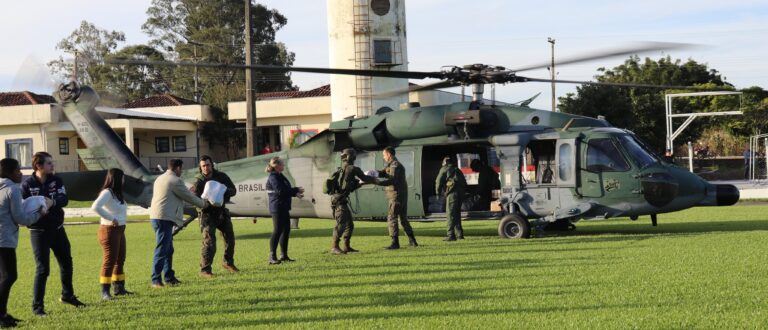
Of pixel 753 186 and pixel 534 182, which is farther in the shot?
pixel 753 186

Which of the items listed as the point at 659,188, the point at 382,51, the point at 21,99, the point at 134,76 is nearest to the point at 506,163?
the point at 659,188

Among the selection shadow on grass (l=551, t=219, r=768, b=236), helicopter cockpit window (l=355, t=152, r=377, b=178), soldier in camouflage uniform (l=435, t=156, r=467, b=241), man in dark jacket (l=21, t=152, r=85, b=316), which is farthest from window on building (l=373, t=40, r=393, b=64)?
man in dark jacket (l=21, t=152, r=85, b=316)

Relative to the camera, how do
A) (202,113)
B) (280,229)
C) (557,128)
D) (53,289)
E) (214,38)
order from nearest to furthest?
(53,289) < (280,229) < (557,128) < (202,113) < (214,38)

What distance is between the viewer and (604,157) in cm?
1700

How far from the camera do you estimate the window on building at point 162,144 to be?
5388 cm

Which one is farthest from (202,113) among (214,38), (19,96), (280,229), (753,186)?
(280,229)

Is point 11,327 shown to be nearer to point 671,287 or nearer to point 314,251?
point 671,287

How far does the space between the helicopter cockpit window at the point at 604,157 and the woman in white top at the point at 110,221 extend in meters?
9.58

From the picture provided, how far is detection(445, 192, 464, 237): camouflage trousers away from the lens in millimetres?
17142

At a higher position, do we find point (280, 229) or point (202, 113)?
point (202, 113)

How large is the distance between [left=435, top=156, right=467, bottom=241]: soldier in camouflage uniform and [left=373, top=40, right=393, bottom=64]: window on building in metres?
19.5

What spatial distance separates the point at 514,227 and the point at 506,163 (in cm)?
129

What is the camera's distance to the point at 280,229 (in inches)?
565

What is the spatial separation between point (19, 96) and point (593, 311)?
5309 centimetres
